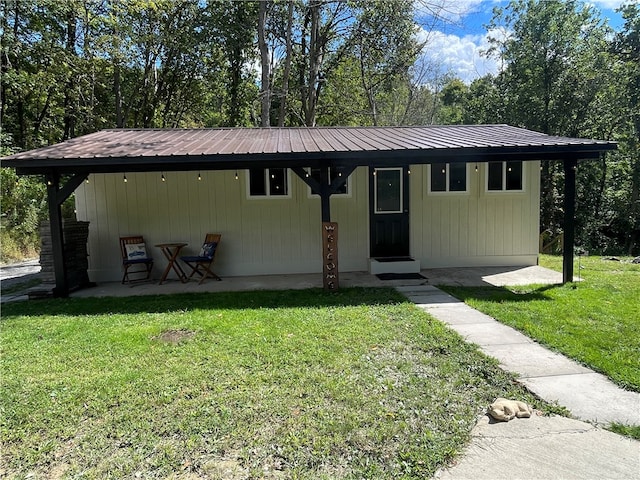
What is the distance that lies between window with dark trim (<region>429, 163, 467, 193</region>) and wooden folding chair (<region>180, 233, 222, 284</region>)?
3.87m

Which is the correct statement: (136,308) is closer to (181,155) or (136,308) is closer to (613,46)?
(181,155)

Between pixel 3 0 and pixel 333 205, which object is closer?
pixel 333 205

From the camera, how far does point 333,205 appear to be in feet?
23.4

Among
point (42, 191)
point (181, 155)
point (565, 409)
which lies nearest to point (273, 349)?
point (565, 409)

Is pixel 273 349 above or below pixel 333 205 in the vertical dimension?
below

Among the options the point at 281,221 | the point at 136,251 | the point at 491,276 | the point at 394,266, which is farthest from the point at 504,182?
the point at 136,251

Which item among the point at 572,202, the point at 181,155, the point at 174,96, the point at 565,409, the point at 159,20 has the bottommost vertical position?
the point at 565,409

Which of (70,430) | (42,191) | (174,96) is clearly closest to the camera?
(70,430)

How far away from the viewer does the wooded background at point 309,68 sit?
13079 mm

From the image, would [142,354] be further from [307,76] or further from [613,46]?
[613,46]

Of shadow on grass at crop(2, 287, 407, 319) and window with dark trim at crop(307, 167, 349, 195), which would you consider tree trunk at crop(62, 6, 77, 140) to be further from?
shadow on grass at crop(2, 287, 407, 319)

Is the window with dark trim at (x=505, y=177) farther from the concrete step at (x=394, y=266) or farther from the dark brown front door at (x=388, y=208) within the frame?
the concrete step at (x=394, y=266)

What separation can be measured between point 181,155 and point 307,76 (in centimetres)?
1287

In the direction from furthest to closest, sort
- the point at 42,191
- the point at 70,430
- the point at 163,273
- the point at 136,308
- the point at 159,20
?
the point at 159,20, the point at 42,191, the point at 163,273, the point at 136,308, the point at 70,430
